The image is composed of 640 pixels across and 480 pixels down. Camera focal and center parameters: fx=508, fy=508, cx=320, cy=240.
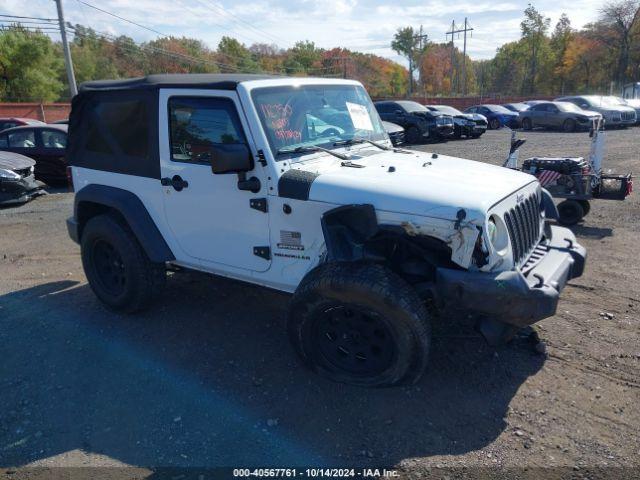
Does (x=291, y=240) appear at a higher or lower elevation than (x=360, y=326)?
higher

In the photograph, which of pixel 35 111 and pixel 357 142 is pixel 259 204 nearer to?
pixel 357 142

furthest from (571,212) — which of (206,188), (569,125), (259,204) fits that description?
(569,125)

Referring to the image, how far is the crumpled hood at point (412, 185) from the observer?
124 inches

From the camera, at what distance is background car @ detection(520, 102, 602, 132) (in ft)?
74.6

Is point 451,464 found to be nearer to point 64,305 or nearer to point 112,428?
point 112,428

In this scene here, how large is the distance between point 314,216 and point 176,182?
132cm

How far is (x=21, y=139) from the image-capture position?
37.9 feet

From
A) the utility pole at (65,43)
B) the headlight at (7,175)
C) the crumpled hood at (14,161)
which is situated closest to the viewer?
the headlight at (7,175)

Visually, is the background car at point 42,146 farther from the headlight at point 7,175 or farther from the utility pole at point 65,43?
the utility pole at point 65,43

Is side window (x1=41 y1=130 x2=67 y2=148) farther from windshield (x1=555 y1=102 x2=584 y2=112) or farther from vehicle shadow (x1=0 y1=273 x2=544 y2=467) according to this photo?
windshield (x1=555 y1=102 x2=584 y2=112)

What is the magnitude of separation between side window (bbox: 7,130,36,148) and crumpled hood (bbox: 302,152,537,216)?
10.2 metres

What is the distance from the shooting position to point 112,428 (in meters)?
3.22

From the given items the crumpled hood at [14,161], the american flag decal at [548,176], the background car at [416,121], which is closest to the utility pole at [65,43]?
the background car at [416,121]

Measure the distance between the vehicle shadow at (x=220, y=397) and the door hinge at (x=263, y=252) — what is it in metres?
0.79
